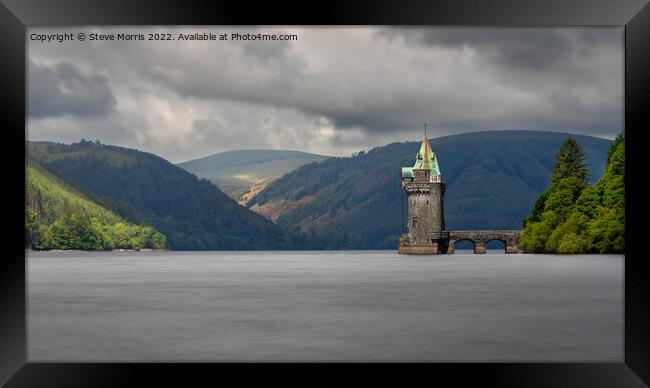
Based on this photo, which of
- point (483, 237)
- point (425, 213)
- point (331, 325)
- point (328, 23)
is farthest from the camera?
point (483, 237)

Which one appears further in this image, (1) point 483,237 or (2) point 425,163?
(1) point 483,237

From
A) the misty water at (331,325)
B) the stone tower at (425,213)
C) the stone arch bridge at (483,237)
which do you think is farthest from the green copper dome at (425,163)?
the misty water at (331,325)

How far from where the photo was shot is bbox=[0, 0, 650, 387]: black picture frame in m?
10.8

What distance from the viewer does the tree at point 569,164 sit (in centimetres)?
11781

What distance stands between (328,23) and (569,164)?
112 metres

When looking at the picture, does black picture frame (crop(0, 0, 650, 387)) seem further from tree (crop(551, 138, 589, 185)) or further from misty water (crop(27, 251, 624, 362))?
tree (crop(551, 138, 589, 185))

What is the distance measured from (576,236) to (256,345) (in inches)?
3101

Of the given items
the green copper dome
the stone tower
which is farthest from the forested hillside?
the green copper dome

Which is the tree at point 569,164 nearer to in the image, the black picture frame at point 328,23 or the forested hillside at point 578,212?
the forested hillside at point 578,212

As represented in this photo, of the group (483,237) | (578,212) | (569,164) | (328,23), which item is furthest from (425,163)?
(328,23)

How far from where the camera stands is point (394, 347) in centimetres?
1880

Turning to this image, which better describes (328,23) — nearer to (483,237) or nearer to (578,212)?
(578,212)

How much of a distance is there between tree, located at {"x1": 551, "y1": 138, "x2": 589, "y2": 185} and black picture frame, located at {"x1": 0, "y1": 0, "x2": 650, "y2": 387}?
108 metres

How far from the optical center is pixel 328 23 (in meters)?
10.9
